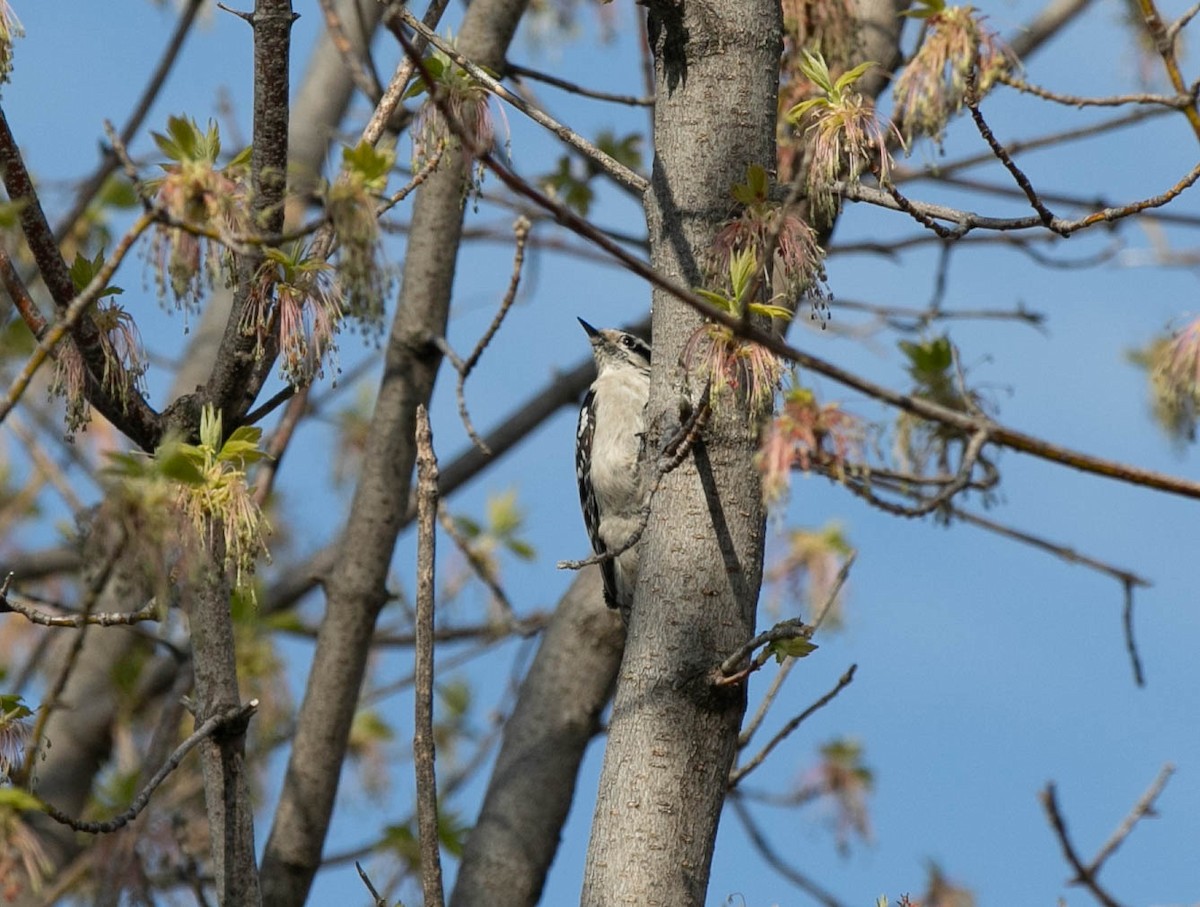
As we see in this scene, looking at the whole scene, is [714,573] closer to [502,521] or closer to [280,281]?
[280,281]

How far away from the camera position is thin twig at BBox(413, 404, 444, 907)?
8.91ft

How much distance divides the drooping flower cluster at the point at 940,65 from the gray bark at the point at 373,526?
1.48 m

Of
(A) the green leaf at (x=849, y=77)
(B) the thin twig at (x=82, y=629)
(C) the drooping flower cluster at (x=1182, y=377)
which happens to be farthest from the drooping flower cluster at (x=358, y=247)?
(C) the drooping flower cluster at (x=1182, y=377)

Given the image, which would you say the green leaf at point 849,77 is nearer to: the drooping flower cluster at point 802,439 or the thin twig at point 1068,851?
the drooping flower cluster at point 802,439

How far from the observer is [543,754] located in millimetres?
4812

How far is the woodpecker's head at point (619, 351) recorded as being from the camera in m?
6.00

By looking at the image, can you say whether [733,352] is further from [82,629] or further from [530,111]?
[82,629]

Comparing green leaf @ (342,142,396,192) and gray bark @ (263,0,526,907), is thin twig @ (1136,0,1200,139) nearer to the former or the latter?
green leaf @ (342,142,396,192)

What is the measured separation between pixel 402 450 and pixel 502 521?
1.30 m

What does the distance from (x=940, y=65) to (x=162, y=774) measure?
8.82ft

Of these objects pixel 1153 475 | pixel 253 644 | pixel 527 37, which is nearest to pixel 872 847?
pixel 253 644

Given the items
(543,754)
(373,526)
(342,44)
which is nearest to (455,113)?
(342,44)

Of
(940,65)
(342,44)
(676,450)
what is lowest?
(676,450)

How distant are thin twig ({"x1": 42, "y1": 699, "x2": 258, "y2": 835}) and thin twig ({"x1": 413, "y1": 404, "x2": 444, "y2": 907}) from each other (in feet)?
1.05
